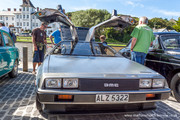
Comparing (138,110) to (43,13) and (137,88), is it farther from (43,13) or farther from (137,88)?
(43,13)

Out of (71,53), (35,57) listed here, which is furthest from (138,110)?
(35,57)

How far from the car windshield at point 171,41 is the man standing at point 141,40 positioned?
15.5 inches

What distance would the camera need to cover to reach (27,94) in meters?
3.92

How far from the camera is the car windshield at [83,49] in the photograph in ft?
12.2

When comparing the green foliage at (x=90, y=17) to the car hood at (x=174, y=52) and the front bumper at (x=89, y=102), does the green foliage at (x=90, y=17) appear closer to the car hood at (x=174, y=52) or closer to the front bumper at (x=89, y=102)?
the car hood at (x=174, y=52)

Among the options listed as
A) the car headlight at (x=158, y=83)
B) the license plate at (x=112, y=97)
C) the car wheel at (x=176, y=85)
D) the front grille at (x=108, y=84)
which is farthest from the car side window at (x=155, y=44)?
the license plate at (x=112, y=97)

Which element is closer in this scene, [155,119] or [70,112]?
[70,112]

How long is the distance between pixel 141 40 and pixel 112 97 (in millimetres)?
2697

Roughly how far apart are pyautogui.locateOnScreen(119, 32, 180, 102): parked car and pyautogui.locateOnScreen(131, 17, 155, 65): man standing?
0.32 m

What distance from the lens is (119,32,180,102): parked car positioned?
153 inches

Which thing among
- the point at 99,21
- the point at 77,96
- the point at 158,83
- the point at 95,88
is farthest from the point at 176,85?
the point at 99,21

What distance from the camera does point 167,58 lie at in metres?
4.18

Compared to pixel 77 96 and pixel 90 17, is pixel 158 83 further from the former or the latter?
pixel 90 17

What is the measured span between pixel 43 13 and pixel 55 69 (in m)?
3.00
